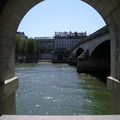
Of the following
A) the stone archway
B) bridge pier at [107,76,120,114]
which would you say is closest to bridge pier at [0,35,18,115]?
the stone archway

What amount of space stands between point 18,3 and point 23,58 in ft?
390

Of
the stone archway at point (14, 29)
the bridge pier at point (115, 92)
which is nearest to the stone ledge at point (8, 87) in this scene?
the stone archway at point (14, 29)

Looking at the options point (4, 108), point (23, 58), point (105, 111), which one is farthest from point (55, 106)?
point (23, 58)

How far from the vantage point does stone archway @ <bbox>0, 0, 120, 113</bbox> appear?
10.3 m

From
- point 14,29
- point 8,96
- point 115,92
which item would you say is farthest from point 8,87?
point 115,92

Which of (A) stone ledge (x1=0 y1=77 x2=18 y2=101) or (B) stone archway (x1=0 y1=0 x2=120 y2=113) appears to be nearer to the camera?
(A) stone ledge (x1=0 y1=77 x2=18 y2=101)

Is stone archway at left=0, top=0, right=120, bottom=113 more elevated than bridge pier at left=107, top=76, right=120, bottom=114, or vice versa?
stone archway at left=0, top=0, right=120, bottom=113

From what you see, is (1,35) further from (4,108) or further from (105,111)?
(105,111)

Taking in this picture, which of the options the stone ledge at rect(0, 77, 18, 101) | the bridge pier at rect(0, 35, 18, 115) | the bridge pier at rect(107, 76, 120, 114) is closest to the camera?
the stone ledge at rect(0, 77, 18, 101)

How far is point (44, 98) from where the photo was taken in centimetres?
2609

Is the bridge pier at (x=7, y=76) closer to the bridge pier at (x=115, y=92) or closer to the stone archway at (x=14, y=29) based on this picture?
the stone archway at (x=14, y=29)

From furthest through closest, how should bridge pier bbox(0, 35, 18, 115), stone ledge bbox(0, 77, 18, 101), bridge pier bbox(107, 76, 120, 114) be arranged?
bridge pier bbox(107, 76, 120, 114) < bridge pier bbox(0, 35, 18, 115) < stone ledge bbox(0, 77, 18, 101)

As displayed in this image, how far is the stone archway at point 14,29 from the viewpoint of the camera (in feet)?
33.8

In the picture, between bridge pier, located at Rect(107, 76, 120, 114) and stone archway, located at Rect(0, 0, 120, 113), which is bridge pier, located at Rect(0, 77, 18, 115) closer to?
stone archway, located at Rect(0, 0, 120, 113)
